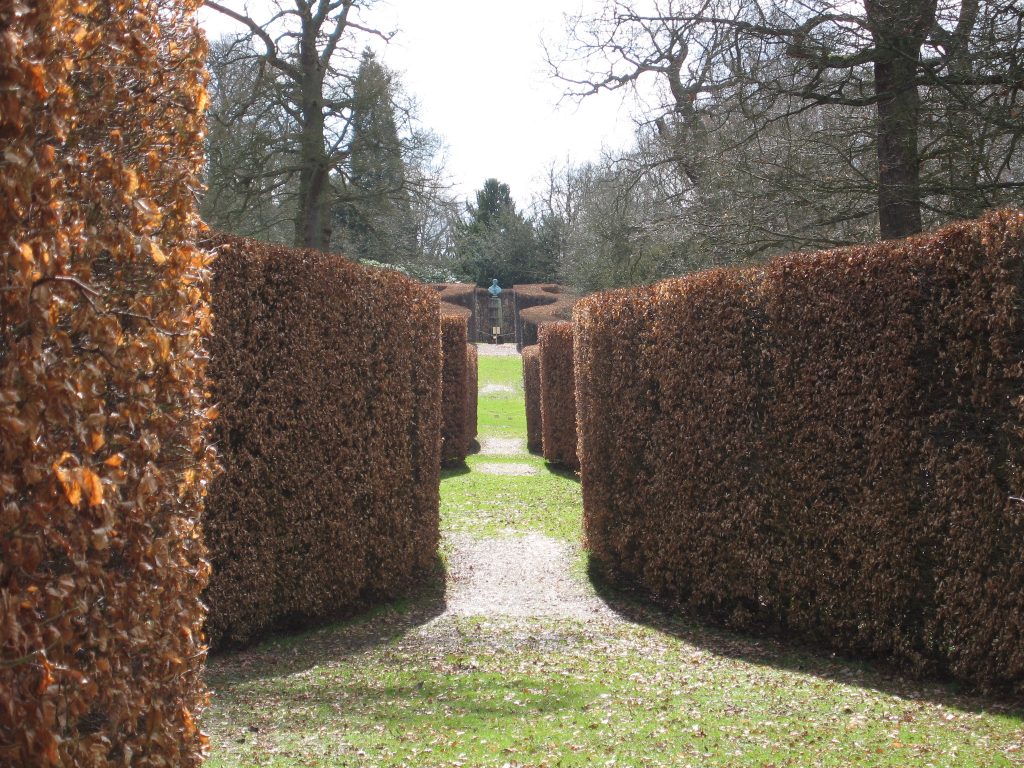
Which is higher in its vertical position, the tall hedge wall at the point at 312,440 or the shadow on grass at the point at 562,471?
the tall hedge wall at the point at 312,440

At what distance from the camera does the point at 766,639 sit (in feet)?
26.7

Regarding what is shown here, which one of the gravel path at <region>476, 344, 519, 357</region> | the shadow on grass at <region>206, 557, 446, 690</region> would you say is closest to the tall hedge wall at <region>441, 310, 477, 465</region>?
the shadow on grass at <region>206, 557, 446, 690</region>

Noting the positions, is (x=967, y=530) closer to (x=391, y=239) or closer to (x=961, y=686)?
(x=961, y=686)

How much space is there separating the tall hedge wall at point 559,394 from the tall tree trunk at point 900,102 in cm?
807

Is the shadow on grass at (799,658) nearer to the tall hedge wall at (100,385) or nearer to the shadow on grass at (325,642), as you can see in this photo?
the shadow on grass at (325,642)

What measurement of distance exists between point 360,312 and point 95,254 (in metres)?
6.25

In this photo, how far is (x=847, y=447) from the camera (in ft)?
23.3

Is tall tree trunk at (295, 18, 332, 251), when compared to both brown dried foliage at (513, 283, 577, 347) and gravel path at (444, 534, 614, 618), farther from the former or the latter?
brown dried foliage at (513, 283, 577, 347)

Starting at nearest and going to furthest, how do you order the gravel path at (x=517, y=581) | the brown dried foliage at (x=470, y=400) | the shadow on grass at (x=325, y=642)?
the shadow on grass at (x=325, y=642) < the gravel path at (x=517, y=581) < the brown dried foliage at (x=470, y=400)

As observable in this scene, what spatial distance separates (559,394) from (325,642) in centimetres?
1119

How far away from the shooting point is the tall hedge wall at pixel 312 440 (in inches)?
285

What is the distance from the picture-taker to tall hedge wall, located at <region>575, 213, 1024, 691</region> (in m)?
6.05

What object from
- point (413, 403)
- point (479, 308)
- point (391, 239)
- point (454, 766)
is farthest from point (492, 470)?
point (479, 308)

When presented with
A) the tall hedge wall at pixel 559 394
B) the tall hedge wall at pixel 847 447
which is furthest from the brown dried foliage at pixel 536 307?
the tall hedge wall at pixel 847 447
